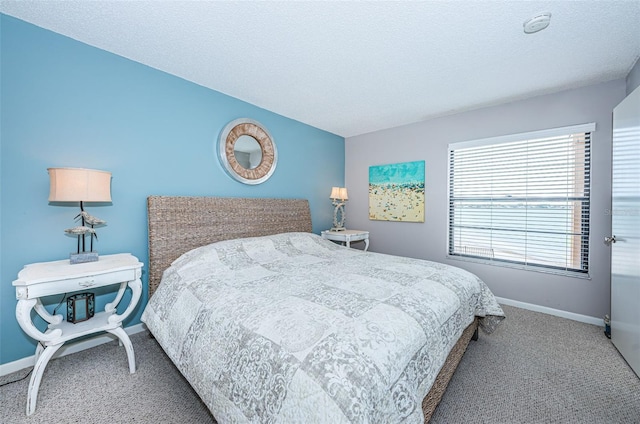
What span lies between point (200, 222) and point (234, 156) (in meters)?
0.87

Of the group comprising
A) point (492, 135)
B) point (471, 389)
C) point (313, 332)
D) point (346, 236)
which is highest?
point (492, 135)

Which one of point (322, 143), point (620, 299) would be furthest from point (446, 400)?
point (322, 143)

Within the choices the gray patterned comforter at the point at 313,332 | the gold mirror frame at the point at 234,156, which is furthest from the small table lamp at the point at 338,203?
the gray patterned comforter at the point at 313,332

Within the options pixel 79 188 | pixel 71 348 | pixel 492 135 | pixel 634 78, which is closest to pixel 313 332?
pixel 79 188

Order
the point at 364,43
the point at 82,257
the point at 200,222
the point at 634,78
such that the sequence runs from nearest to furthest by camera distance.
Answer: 1. the point at 82,257
2. the point at 364,43
3. the point at 634,78
4. the point at 200,222

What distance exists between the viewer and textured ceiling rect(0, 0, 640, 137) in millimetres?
1637

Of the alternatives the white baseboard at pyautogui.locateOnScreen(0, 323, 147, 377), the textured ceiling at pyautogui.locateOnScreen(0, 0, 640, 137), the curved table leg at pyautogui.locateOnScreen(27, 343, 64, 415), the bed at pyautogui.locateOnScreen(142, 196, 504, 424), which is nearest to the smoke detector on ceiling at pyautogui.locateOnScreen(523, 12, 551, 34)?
the textured ceiling at pyautogui.locateOnScreen(0, 0, 640, 137)

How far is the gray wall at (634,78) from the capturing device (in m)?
Result: 2.14

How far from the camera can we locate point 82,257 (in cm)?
183

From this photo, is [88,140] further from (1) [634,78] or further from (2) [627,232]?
(1) [634,78]

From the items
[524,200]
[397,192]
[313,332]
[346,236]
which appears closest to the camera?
[313,332]

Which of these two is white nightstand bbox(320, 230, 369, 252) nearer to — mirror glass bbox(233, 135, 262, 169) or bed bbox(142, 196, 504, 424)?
bed bbox(142, 196, 504, 424)

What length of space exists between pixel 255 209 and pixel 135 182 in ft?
3.98

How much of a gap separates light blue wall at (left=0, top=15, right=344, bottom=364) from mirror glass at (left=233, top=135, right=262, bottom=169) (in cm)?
25
